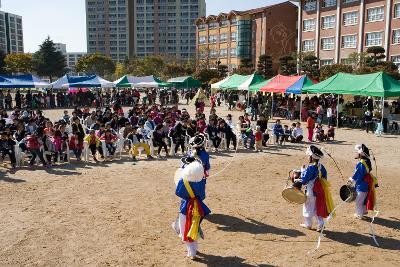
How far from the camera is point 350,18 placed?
51062 mm

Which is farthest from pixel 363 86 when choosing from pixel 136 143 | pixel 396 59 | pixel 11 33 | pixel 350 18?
pixel 11 33

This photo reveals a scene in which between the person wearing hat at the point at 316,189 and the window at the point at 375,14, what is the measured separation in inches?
1798

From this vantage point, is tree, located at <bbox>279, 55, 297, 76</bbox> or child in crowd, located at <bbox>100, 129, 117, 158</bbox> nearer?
child in crowd, located at <bbox>100, 129, 117, 158</bbox>

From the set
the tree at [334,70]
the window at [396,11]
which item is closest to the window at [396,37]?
the window at [396,11]

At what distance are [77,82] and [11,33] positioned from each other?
146123 millimetres

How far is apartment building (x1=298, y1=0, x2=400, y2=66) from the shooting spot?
4538 centimetres

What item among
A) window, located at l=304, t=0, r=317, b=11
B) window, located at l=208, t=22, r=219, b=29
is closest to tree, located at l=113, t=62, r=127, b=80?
window, located at l=208, t=22, r=219, b=29

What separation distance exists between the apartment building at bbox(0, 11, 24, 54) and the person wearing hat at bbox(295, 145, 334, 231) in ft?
513

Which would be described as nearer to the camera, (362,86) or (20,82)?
Result: (362,86)

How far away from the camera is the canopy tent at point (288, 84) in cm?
2450

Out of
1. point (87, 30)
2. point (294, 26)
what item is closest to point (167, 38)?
point (87, 30)

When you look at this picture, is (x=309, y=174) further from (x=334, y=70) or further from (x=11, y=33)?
(x=11, y=33)

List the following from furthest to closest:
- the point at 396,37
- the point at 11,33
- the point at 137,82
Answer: the point at 11,33 → the point at 396,37 → the point at 137,82

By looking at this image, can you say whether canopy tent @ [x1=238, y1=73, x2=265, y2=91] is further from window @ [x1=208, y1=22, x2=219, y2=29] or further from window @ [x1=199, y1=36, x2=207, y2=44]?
window @ [x1=199, y1=36, x2=207, y2=44]
